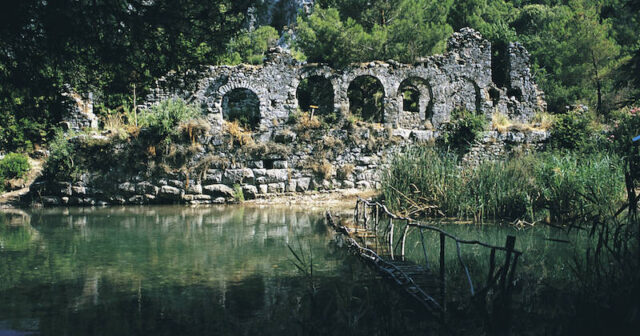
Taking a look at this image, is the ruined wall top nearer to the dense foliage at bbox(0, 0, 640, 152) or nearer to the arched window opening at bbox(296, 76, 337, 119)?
the dense foliage at bbox(0, 0, 640, 152)

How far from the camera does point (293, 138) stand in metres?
13.9

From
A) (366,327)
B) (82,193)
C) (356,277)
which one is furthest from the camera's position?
(82,193)

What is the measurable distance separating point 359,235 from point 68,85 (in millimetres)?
12757

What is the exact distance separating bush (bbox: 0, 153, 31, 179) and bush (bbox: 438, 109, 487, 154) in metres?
13.1

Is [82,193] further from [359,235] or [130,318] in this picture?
[130,318]

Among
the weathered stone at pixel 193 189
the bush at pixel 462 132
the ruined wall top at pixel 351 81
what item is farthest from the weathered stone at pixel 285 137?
the bush at pixel 462 132

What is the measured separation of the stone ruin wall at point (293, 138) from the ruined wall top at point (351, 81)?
0.11 feet

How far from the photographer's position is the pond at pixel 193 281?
3.76 metres

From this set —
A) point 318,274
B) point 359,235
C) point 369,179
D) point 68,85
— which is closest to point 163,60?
point 318,274

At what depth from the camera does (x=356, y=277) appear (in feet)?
16.9

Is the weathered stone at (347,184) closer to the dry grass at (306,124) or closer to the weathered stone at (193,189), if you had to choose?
the dry grass at (306,124)

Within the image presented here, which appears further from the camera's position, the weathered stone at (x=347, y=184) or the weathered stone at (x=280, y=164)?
the weathered stone at (x=347, y=184)

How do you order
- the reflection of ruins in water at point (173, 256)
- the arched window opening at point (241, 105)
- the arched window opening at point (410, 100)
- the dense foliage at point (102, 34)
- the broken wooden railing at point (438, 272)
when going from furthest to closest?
the arched window opening at point (410, 100), the arched window opening at point (241, 105), the reflection of ruins in water at point (173, 256), the dense foliage at point (102, 34), the broken wooden railing at point (438, 272)

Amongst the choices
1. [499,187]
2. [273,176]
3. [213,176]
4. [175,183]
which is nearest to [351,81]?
[273,176]
